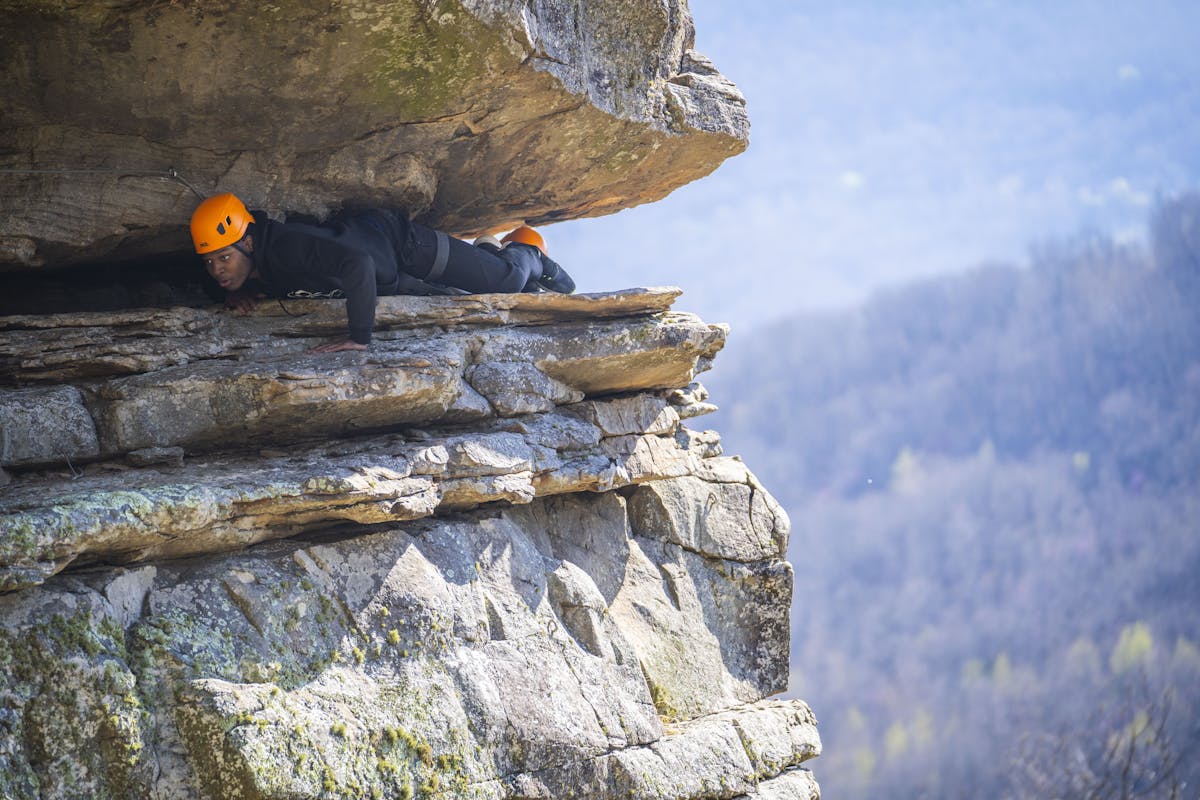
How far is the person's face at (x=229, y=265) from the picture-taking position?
11188mm

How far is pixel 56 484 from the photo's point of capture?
9617 millimetres

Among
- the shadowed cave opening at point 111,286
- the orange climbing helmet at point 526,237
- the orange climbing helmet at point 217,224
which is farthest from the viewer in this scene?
the orange climbing helmet at point 526,237

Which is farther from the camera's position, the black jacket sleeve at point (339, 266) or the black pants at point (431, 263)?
the black pants at point (431, 263)

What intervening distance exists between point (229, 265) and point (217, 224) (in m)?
0.45

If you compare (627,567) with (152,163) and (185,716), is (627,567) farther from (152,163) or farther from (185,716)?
(152,163)

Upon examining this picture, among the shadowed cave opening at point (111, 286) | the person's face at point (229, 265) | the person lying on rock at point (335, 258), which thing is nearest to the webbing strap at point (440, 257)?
the person lying on rock at point (335, 258)

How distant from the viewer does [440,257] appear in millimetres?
12930

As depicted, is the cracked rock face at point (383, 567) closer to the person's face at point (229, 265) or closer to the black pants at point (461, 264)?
the person's face at point (229, 265)

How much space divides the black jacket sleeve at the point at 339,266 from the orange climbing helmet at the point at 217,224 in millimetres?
435

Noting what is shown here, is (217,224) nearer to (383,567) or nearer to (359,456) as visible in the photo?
(359,456)

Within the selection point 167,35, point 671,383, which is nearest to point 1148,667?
point 671,383

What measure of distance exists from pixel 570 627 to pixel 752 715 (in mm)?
2474

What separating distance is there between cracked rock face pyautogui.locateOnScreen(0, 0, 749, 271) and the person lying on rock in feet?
1.74

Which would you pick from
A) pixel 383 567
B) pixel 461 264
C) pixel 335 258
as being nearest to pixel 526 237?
pixel 461 264
